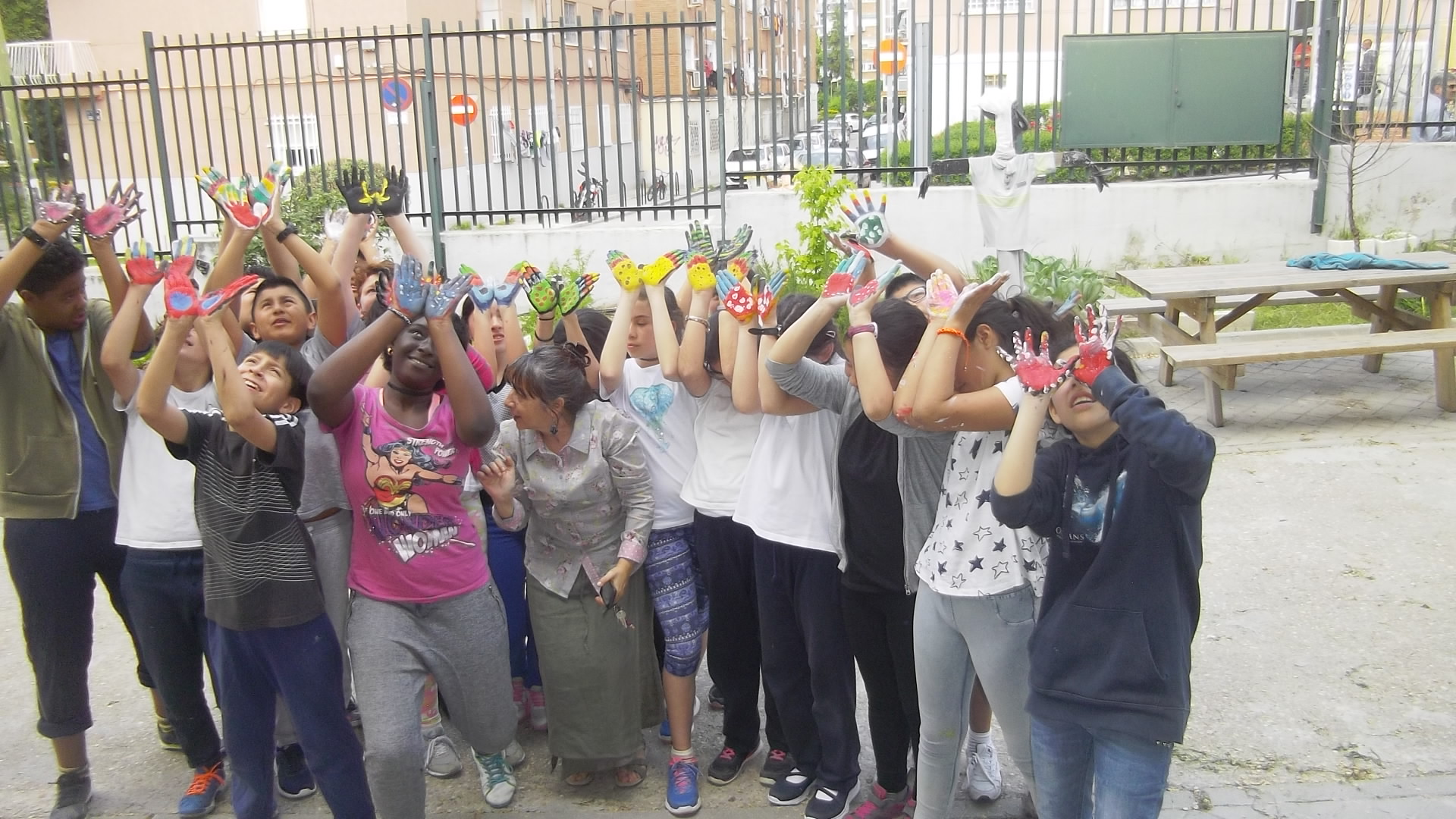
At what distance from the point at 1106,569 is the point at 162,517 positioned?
259 cm

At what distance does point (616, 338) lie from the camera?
3719mm

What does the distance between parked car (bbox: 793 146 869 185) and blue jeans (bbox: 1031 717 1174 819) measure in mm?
5870

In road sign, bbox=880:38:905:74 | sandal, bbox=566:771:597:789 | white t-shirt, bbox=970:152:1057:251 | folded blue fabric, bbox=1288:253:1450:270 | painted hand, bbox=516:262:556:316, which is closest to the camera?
sandal, bbox=566:771:597:789

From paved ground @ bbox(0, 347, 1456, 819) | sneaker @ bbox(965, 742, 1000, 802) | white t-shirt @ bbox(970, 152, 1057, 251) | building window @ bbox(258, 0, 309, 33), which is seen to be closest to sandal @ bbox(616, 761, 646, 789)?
paved ground @ bbox(0, 347, 1456, 819)

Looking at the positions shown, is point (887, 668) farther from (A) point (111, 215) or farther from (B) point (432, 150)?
(B) point (432, 150)

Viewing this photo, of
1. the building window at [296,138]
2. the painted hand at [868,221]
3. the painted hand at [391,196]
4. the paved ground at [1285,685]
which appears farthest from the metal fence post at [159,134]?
the painted hand at [868,221]

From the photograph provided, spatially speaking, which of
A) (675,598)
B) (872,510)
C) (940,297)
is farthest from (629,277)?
(940,297)

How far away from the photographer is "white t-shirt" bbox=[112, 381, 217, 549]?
10.8 feet

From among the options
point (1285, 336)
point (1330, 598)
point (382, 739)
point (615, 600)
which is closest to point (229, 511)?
point (382, 739)

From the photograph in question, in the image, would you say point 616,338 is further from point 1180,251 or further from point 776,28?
point 1180,251

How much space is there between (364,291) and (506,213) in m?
5.56

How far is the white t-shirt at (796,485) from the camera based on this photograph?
10.8 feet

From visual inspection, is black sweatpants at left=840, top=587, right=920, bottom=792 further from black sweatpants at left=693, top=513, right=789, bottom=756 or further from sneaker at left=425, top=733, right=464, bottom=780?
sneaker at left=425, top=733, right=464, bottom=780

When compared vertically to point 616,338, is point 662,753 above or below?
below
